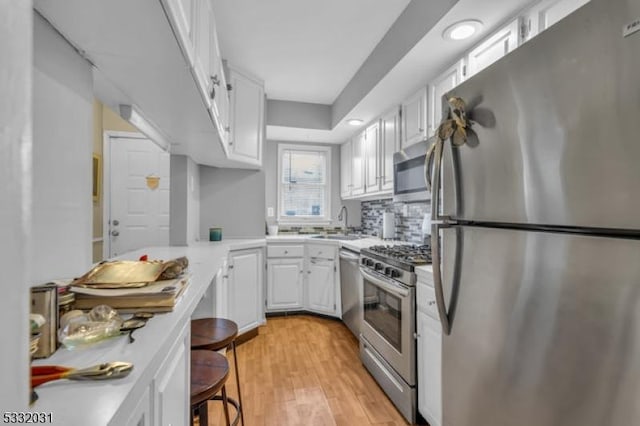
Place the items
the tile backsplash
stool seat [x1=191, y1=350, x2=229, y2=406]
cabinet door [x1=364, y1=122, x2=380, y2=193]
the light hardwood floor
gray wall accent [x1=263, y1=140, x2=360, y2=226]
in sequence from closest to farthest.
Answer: stool seat [x1=191, y1=350, x2=229, y2=406]
the light hardwood floor
the tile backsplash
cabinet door [x1=364, y1=122, x2=380, y2=193]
gray wall accent [x1=263, y1=140, x2=360, y2=226]

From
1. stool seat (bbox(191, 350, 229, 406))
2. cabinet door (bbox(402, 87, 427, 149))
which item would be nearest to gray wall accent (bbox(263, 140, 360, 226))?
cabinet door (bbox(402, 87, 427, 149))

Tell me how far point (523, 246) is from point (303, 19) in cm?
196

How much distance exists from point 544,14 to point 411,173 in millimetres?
1151

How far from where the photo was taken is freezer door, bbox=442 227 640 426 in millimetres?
618

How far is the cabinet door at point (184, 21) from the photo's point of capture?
0.73 metres


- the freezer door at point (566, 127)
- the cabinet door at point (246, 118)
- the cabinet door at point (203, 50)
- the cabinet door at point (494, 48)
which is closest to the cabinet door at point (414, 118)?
the cabinet door at point (494, 48)

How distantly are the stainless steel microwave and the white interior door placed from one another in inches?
105

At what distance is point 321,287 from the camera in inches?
125

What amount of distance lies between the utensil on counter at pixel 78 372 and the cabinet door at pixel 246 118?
2.18 meters

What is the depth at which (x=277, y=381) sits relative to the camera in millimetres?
2064

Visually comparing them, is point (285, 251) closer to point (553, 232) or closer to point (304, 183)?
point (304, 183)

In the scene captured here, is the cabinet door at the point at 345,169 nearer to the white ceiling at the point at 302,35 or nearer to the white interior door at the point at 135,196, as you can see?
the white ceiling at the point at 302,35

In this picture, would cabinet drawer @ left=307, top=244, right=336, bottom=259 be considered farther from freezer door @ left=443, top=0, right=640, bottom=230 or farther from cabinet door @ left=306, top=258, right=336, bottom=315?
freezer door @ left=443, top=0, right=640, bottom=230

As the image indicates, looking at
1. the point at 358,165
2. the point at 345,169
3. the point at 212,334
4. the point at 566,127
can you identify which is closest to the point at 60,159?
the point at 212,334
